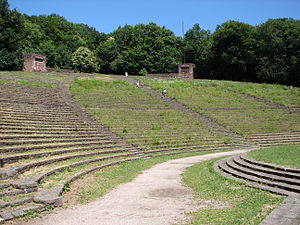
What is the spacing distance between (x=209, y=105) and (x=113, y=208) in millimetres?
27507

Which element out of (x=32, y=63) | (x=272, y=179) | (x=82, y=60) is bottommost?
(x=272, y=179)

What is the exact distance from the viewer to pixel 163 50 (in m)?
71.8

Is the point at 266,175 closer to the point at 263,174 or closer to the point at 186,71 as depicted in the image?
the point at 263,174

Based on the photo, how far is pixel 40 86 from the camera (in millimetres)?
32625

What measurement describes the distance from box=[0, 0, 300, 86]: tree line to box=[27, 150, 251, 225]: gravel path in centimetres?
4237

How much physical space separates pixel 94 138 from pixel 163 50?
55644 mm

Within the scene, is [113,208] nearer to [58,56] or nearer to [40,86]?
[40,86]

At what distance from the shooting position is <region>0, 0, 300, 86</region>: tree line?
52.4m

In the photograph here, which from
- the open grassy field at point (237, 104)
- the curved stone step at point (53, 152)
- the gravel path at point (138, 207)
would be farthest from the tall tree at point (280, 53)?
the gravel path at point (138, 207)

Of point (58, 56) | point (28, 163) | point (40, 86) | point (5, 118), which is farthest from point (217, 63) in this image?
point (28, 163)

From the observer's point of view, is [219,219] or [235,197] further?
[235,197]

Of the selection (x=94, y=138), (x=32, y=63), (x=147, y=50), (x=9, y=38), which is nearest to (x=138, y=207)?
(x=94, y=138)

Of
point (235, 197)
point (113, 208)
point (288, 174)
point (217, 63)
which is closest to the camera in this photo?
point (113, 208)

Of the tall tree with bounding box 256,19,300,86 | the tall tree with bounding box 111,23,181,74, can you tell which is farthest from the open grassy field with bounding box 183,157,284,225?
the tall tree with bounding box 111,23,181,74
